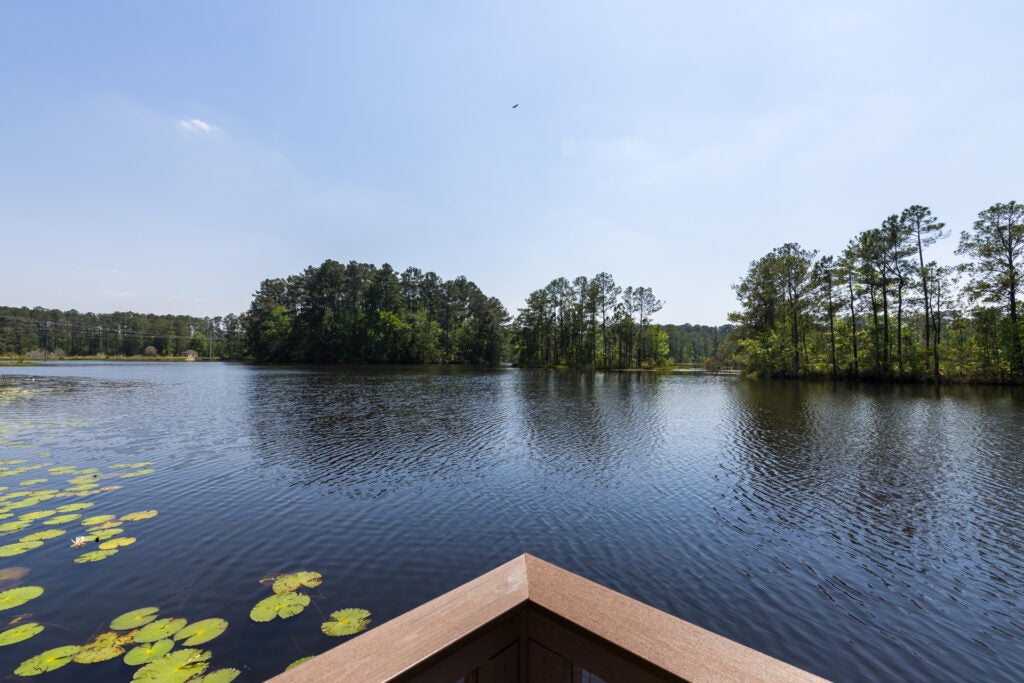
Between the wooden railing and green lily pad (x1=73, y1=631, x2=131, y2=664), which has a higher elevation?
the wooden railing

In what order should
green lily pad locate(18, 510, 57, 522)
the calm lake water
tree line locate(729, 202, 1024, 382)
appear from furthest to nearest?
A: tree line locate(729, 202, 1024, 382), green lily pad locate(18, 510, 57, 522), the calm lake water

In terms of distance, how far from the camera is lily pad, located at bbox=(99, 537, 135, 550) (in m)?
8.12

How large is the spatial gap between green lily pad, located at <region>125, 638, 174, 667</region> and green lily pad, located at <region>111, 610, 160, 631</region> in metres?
0.59

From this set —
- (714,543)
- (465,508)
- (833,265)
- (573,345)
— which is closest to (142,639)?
(465,508)

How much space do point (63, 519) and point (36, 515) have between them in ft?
2.10

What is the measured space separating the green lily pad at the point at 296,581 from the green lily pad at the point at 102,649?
1.86 meters

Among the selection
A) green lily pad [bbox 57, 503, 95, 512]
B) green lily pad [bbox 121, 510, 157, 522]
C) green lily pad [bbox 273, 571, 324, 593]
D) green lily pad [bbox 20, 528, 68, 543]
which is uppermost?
green lily pad [bbox 57, 503, 95, 512]

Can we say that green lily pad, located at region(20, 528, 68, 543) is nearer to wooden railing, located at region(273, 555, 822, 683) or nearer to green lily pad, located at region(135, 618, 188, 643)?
green lily pad, located at region(135, 618, 188, 643)

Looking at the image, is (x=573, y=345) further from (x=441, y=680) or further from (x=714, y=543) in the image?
(x=441, y=680)

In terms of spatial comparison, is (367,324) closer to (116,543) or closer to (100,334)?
(116,543)

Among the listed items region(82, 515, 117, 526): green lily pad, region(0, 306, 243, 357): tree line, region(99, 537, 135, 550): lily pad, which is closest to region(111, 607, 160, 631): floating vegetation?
region(99, 537, 135, 550): lily pad

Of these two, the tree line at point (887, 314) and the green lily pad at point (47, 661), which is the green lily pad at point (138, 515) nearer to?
the green lily pad at point (47, 661)

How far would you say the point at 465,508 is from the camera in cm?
1060

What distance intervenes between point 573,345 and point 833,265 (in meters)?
43.1
